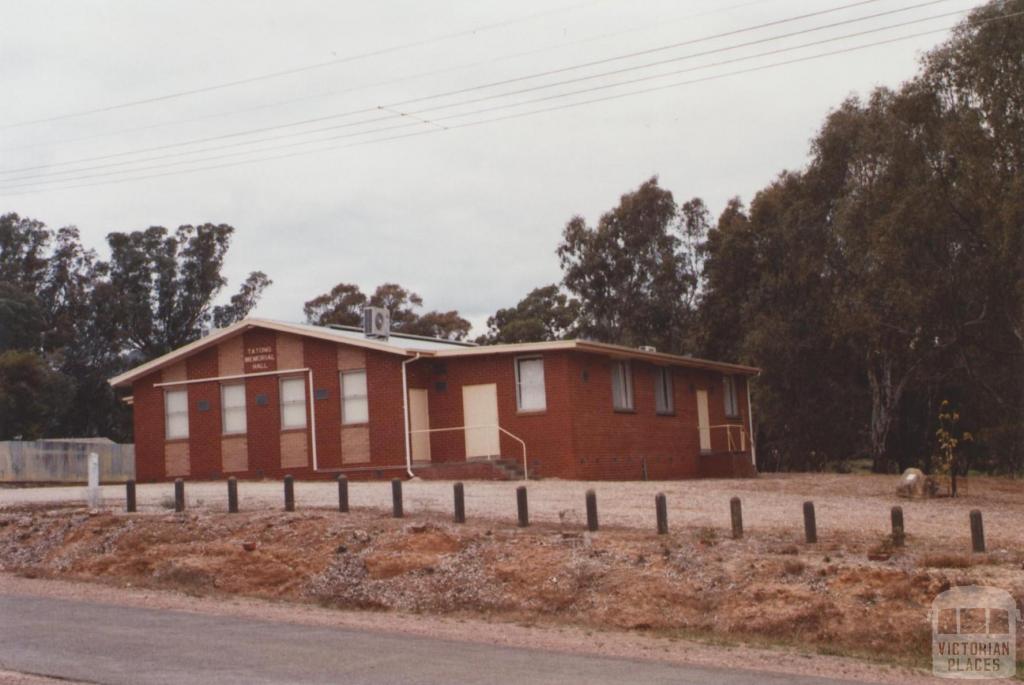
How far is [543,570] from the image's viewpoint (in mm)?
16406

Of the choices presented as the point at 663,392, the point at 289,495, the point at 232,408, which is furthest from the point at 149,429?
the point at 289,495

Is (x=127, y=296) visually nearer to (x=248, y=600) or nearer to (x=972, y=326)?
(x=972, y=326)

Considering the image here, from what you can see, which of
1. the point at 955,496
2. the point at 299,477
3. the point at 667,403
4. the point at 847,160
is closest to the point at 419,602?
the point at 955,496

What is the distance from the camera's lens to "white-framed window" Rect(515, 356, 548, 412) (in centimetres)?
3350

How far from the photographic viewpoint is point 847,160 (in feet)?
161

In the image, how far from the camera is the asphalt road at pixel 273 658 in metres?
11.0

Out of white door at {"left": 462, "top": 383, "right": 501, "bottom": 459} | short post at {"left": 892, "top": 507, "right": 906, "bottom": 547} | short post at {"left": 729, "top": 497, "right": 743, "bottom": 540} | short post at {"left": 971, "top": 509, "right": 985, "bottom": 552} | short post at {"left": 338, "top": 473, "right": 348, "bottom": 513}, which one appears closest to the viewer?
short post at {"left": 971, "top": 509, "right": 985, "bottom": 552}

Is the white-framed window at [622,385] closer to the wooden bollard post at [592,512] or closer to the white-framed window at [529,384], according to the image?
the white-framed window at [529,384]

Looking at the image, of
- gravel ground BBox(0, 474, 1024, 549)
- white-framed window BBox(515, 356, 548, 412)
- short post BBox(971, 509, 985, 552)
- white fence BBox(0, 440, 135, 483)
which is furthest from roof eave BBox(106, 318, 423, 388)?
short post BBox(971, 509, 985, 552)

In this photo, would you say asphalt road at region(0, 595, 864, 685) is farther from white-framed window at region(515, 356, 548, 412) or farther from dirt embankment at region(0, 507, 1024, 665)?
white-framed window at region(515, 356, 548, 412)

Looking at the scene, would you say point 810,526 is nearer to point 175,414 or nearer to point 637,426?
point 637,426

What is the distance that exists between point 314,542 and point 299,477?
54.3ft

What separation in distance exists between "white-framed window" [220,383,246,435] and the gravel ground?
3998 millimetres

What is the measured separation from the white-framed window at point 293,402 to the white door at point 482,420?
4556 mm
